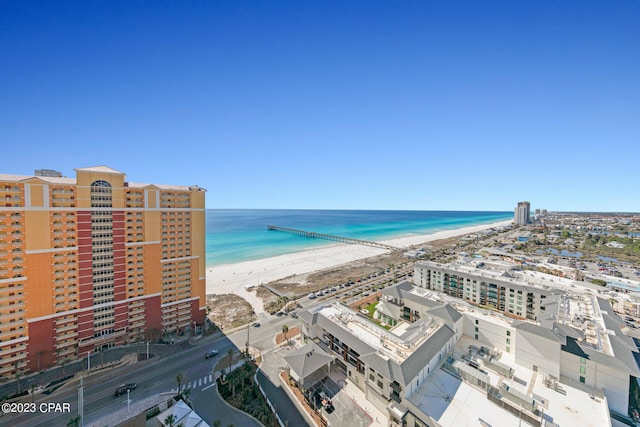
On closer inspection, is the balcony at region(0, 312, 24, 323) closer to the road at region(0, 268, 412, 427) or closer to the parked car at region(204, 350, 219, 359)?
the road at region(0, 268, 412, 427)

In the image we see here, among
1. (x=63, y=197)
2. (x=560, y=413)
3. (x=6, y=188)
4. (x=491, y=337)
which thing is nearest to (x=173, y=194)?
(x=63, y=197)

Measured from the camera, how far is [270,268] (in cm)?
7831

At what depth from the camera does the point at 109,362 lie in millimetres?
31641

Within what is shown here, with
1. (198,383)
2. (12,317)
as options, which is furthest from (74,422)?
(12,317)

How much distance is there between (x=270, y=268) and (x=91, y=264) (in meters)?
48.8

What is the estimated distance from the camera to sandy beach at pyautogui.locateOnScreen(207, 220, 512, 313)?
60750 millimetres

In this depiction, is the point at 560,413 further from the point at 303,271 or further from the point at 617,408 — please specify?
the point at 303,271

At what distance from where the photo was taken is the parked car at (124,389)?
27219 mm

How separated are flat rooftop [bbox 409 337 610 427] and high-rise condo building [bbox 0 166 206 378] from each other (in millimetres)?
34658

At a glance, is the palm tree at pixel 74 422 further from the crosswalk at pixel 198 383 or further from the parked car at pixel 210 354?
the parked car at pixel 210 354

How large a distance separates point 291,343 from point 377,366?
1551cm

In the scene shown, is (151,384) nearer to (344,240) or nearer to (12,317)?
(12,317)

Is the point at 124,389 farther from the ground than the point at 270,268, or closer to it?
closer to it

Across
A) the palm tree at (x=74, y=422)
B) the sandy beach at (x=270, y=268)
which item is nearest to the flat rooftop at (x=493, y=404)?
the palm tree at (x=74, y=422)
